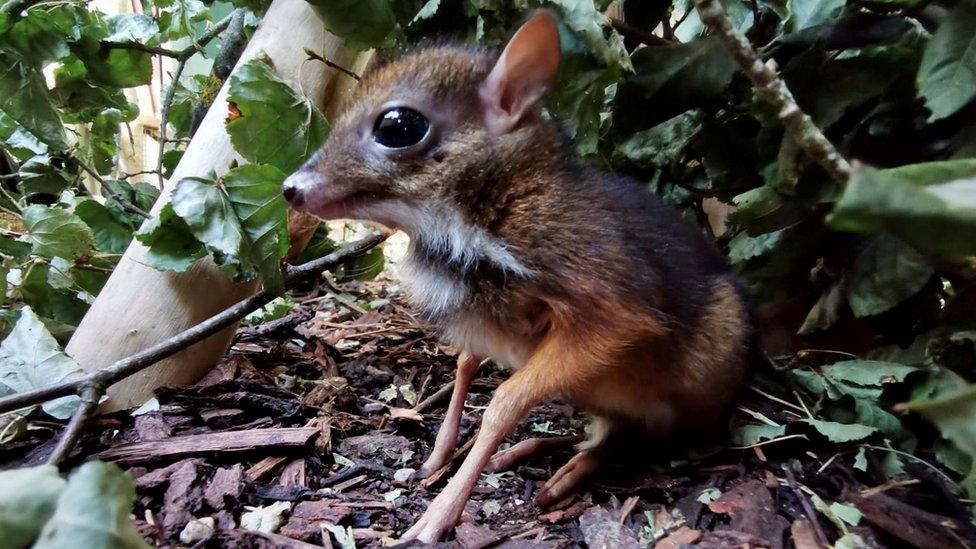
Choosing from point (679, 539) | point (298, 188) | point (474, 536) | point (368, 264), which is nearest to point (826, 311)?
point (679, 539)

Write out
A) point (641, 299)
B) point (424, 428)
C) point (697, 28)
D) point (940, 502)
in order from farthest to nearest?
point (697, 28), point (424, 428), point (641, 299), point (940, 502)

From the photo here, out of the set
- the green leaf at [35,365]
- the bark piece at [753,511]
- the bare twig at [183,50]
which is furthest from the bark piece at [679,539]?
the bare twig at [183,50]

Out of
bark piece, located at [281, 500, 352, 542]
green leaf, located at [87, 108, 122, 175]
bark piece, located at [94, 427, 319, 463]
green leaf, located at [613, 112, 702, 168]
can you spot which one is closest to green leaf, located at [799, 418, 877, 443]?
green leaf, located at [613, 112, 702, 168]

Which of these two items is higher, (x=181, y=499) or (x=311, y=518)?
(x=181, y=499)

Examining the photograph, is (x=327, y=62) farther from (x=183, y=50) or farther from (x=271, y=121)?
(x=183, y=50)

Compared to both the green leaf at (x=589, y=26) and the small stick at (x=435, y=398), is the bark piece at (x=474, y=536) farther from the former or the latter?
the green leaf at (x=589, y=26)

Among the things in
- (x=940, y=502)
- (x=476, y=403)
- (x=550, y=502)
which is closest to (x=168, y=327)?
(x=476, y=403)

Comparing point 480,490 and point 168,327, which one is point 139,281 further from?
point 480,490
